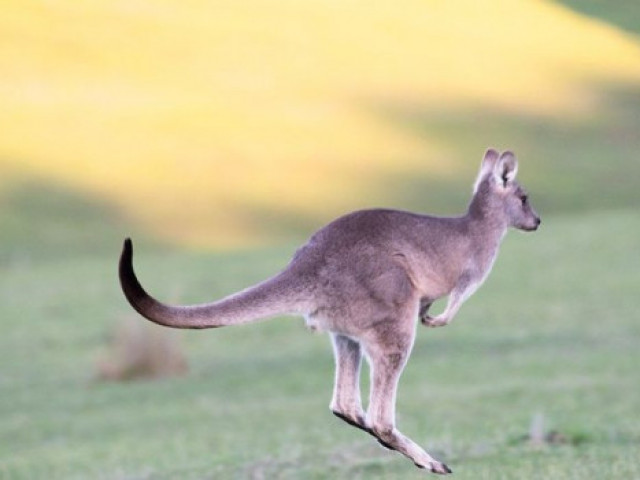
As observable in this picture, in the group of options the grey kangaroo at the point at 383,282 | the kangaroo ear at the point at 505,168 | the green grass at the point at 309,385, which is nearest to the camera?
the grey kangaroo at the point at 383,282

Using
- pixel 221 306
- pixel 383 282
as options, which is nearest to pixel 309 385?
Answer: pixel 383 282

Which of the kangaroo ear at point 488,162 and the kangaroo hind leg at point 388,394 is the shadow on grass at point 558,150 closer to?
the kangaroo ear at point 488,162

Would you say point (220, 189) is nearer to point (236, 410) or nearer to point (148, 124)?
point (148, 124)

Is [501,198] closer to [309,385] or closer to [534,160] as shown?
[309,385]

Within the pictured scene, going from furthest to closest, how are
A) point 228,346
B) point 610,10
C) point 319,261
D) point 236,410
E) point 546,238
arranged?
point 546,238
point 228,346
point 610,10
point 236,410
point 319,261

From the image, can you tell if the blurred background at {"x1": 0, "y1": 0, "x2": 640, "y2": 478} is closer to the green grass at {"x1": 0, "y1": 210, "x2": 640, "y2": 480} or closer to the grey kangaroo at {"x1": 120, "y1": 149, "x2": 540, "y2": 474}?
the green grass at {"x1": 0, "y1": 210, "x2": 640, "y2": 480}

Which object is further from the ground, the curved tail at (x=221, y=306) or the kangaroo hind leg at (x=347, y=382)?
the curved tail at (x=221, y=306)

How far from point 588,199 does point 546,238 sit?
32.3 ft

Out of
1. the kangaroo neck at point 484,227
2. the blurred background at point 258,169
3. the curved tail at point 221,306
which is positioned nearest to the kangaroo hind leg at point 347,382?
the curved tail at point 221,306

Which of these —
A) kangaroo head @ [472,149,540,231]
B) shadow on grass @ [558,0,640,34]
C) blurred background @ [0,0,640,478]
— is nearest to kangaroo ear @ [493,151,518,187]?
kangaroo head @ [472,149,540,231]

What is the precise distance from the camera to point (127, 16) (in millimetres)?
58625

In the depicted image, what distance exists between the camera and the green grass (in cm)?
1197

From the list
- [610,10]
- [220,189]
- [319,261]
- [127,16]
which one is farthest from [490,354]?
[127,16]

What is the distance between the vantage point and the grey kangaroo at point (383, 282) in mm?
7066
